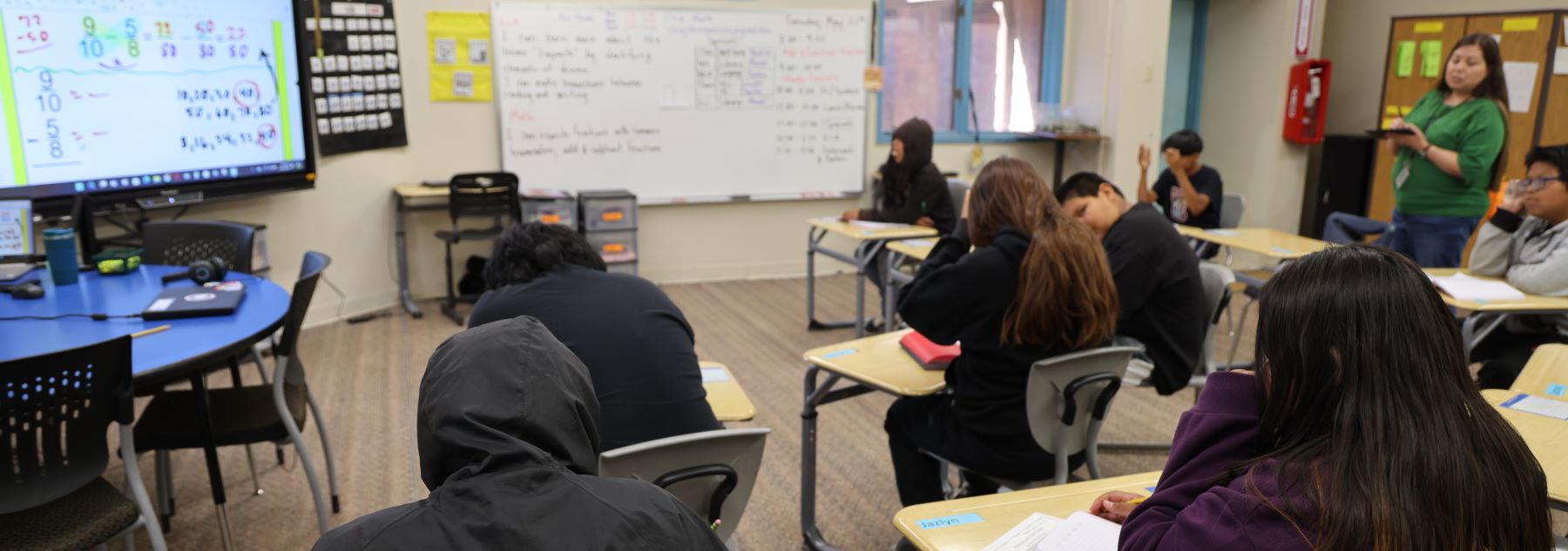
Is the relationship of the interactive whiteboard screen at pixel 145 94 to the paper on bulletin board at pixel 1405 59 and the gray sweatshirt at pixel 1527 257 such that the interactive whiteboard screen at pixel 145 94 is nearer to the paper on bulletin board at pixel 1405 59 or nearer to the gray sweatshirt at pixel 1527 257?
the gray sweatshirt at pixel 1527 257

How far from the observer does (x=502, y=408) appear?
108 centimetres

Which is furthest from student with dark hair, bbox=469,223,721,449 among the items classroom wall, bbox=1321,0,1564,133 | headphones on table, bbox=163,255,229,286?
classroom wall, bbox=1321,0,1564,133

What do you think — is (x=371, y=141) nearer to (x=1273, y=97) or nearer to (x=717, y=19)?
(x=717, y=19)

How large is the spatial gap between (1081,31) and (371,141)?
4663 millimetres

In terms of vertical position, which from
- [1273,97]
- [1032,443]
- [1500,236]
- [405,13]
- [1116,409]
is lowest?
[1116,409]

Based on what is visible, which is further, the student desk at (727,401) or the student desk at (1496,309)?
the student desk at (1496,309)

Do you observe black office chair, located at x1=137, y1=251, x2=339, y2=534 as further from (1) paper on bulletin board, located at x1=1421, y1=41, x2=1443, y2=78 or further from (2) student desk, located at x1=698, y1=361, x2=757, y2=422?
(1) paper on bulletin board, located at x1=1421, y1=41, x2=1443, y2=78

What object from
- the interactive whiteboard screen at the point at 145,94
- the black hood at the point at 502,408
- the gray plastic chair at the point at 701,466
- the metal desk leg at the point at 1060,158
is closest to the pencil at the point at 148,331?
the gray plastic chair at the point at 701,466

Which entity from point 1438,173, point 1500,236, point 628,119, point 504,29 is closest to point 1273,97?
point 1438,173

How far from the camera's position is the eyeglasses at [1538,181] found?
3.12m

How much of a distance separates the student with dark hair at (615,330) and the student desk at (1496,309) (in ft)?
8.42

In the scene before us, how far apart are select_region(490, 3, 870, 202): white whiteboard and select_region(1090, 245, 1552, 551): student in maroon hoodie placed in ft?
17.0

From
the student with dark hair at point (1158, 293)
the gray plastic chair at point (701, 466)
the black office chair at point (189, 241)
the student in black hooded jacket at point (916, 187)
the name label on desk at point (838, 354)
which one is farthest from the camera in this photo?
the student in black hooded jacket at point (916, 187)

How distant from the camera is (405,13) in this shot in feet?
17.7
